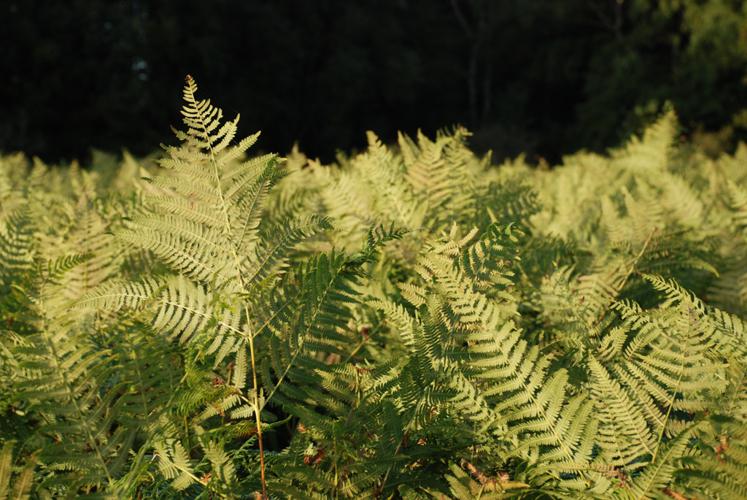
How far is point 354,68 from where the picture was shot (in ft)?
99.1

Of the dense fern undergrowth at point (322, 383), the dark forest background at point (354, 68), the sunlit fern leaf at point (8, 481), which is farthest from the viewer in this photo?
the dark forest background at point (354, 68)

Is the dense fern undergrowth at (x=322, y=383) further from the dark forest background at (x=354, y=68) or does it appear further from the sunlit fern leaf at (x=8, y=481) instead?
the dark forest background at (x=354, y=68)

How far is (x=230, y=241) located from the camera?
→ 1156mm

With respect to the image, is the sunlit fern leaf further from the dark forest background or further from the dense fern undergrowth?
the dark forest background

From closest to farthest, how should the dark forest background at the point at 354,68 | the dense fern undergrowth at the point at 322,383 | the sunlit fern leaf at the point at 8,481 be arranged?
the sunlit fern leaf at the point at 8,481
the dense fern undergrowth at the point at 322,383
the dark forest background at the point at 354,68

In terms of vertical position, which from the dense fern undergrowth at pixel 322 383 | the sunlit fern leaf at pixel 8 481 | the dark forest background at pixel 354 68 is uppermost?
the dark forest background at pixel 354 68

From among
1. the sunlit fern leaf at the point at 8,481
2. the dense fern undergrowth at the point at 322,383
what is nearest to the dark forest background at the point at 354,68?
the dense fern undergrowth at the point at 322,383

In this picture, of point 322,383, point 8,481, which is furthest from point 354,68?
point 8,481

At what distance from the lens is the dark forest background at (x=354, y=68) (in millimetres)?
23016

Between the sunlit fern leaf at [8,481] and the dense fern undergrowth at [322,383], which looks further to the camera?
the dense fern undergrowth at [322,383]

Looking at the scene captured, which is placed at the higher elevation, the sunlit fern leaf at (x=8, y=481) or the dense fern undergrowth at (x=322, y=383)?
the dense fern undergrowth at (x=322, y=383)

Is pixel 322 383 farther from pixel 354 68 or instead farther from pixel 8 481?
pixel 354 68

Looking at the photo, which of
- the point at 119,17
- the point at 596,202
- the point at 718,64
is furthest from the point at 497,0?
the point at 596,202

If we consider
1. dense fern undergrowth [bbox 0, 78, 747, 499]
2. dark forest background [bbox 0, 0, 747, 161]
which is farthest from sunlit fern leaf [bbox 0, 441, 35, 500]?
dark forest background [bbox 0, 0, 747, 161]
